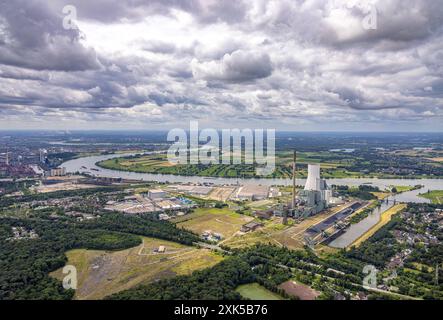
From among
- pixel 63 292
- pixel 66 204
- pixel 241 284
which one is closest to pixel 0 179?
pixel 66 204

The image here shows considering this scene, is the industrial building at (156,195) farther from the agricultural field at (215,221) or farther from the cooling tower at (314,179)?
the cooling tower at (314,179)

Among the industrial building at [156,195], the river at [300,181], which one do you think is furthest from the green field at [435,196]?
the industrial building at [156,195]

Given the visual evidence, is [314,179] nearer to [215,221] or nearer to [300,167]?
[215,221]

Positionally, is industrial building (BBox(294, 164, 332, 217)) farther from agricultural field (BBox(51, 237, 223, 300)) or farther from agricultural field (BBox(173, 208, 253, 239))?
agricultural field (BBox(51, 237, 223, 300))

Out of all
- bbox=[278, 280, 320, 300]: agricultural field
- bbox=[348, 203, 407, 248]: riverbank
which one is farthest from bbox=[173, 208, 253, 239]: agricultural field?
bbox=[348, 203, 407, 248]: riverbank

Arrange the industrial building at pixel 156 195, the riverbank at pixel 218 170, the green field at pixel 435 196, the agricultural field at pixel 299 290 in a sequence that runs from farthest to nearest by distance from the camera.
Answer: the riverbank at pixel 218 170
the industrial building at pixel 156 195
the green field at pixel 435 196
the agricultural field at pixel 299 290
